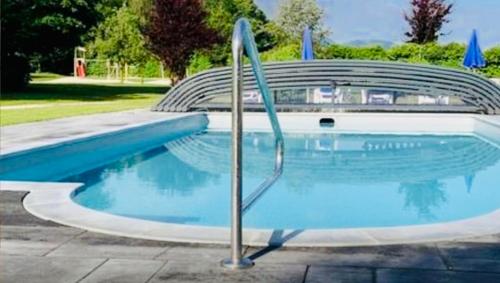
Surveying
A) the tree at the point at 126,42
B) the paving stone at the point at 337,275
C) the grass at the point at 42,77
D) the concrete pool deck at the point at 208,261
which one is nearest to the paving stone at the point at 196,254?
the concrete pool deck at the point at 208,261

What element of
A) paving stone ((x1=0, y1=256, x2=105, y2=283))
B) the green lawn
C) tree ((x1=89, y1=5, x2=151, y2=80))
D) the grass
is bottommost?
paving stone ((x1=0, y1=256, x2=105, y2=283))

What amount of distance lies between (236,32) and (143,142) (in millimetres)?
9564

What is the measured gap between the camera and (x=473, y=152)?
12.7m

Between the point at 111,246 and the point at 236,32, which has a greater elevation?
the point at 236,32

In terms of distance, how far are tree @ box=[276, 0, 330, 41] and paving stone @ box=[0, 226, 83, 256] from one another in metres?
33.0

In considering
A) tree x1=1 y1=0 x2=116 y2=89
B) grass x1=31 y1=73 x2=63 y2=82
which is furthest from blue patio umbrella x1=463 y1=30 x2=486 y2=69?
grass x1=31 y1=73 x2=63 y2=82

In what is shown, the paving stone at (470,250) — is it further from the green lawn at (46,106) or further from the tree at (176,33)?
the tree at (176,33)

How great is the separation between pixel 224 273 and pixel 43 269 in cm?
107

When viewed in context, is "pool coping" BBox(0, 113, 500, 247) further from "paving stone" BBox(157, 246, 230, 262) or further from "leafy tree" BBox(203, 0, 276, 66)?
"leafy tree" BBox(203, 0, 276, 66)

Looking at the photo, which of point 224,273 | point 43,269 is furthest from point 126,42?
point 224,273

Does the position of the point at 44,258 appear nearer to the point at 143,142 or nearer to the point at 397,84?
the point at 143,142

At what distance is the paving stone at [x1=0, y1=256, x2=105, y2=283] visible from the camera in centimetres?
372

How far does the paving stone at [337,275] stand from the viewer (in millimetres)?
3629

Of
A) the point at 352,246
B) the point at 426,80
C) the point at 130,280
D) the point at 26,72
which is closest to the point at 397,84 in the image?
the point at 426,80
